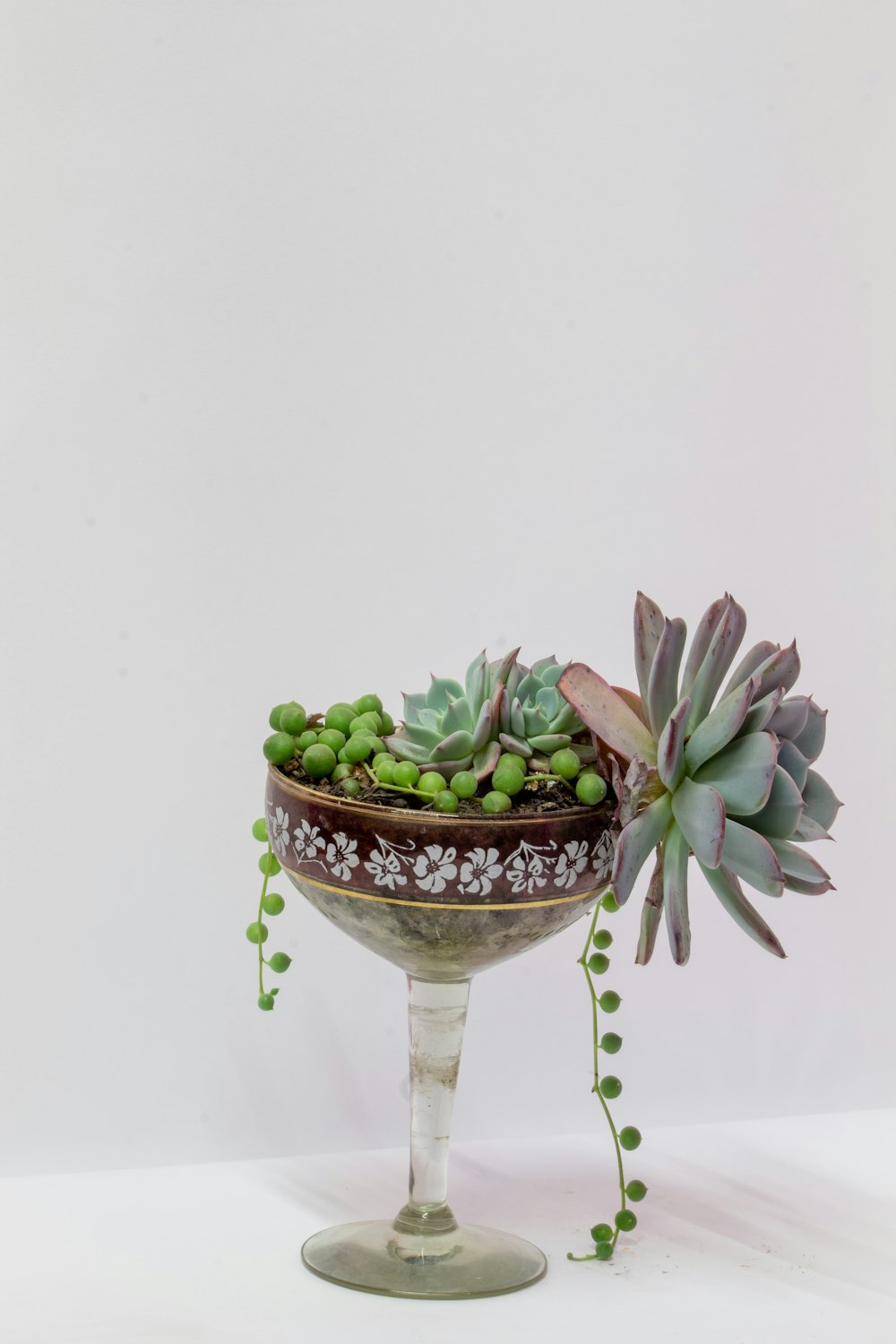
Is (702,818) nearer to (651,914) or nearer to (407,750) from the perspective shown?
(651,914)

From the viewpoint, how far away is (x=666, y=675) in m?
0.96

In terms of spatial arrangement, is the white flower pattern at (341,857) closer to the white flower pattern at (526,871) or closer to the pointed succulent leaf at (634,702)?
the white flower pattern at (526,871)

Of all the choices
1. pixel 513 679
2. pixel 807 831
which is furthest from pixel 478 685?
pixel 807 831

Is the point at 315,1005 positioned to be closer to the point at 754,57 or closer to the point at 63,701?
the point at 63,701

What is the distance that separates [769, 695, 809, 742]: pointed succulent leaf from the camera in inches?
36.9

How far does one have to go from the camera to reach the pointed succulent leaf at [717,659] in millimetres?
946

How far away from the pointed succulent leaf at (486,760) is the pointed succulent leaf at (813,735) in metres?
0.19

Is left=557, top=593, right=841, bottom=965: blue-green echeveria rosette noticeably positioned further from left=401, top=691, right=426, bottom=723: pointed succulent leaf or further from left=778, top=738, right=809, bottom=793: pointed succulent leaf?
left=401, top=691, right=426, bottom=723: pointed succulent leaf

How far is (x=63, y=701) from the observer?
1.34 metres

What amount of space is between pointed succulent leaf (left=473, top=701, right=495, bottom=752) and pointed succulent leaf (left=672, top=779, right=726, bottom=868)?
124mm

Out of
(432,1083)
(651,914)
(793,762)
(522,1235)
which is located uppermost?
(793,762)

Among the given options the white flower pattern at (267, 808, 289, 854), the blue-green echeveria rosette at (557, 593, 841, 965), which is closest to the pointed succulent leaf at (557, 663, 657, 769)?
the blue-green echeveria rosette at (557, 593, 841, 965)

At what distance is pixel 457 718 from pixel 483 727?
0.03m

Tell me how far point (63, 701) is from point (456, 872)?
536mm
